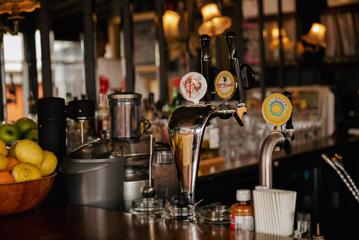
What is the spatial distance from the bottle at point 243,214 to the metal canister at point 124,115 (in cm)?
61

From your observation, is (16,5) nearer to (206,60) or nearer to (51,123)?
(51,123)

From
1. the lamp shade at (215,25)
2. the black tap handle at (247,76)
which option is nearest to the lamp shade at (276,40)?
the lamp shade at (215,25)

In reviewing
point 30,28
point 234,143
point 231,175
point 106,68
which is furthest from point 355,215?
point 106,68

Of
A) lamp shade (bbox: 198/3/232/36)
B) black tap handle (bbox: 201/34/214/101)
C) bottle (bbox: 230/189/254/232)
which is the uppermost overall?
lamp shade (bbox: 198/3/232/36)

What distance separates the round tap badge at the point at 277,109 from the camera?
66.7 inches

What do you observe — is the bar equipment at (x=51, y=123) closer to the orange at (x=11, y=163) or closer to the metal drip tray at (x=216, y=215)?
the orange at (x=11, y=163)

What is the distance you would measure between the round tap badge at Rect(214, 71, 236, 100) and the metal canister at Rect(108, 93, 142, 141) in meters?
0.37

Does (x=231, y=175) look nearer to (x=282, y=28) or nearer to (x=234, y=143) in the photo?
(x=234, y=143)

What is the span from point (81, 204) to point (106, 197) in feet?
0.32

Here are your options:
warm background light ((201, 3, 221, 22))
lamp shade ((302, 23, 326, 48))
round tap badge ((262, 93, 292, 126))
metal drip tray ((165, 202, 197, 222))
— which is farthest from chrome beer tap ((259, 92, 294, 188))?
lamp shade ((302, 23, 326, 48))

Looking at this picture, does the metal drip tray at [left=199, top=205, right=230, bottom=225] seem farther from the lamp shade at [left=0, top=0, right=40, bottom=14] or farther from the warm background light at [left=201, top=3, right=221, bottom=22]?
the warm background light at [left=201, top=3, right=221, bottom=22]

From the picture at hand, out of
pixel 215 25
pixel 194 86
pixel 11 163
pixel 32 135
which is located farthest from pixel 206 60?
pixel 215 25

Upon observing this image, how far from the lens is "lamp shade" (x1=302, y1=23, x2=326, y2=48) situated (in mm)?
7316

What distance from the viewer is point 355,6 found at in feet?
24.2
